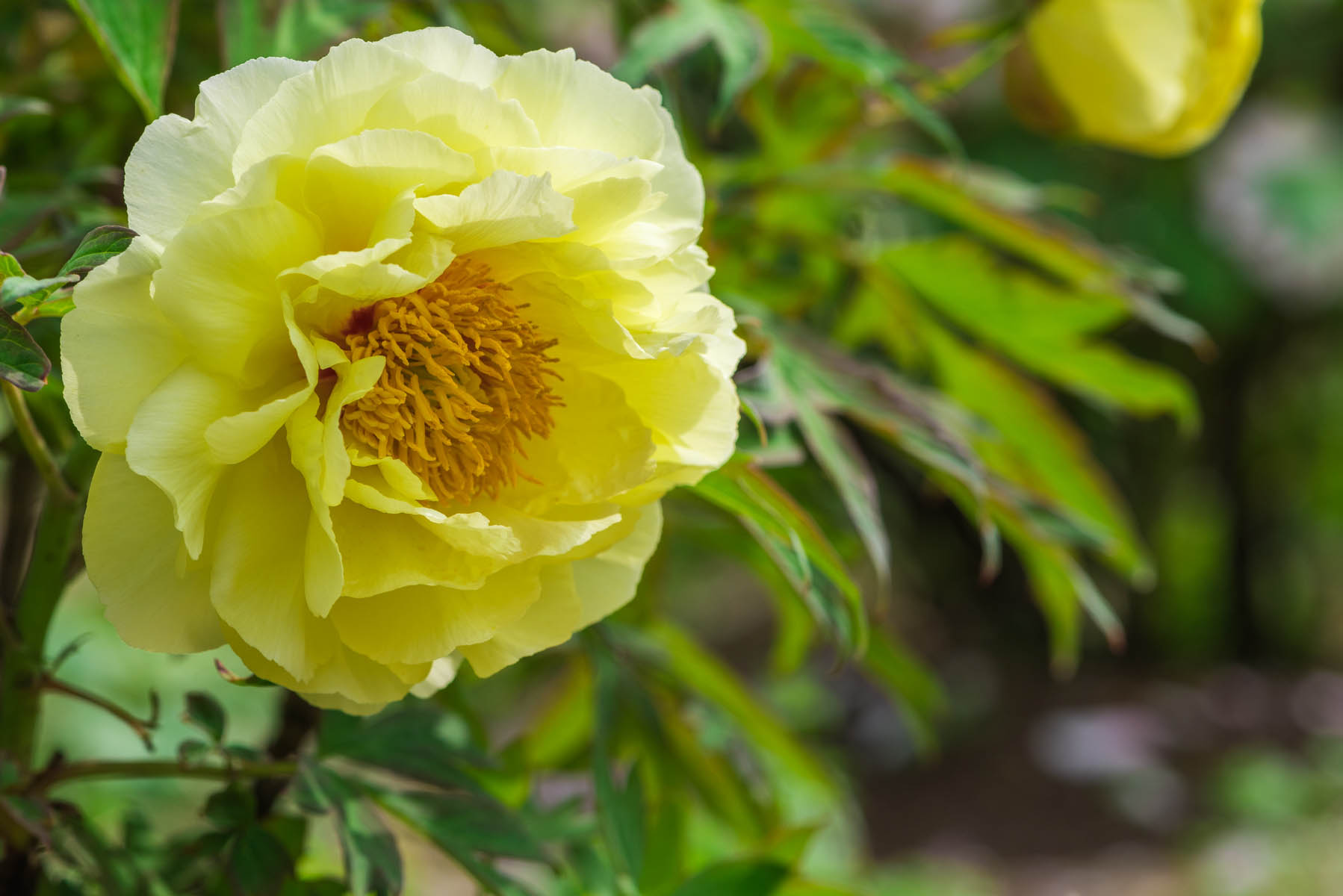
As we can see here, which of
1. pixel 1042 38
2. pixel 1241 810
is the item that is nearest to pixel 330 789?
pixel 1042 38

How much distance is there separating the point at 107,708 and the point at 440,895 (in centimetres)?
175

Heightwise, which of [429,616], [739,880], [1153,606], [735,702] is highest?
[429,616]

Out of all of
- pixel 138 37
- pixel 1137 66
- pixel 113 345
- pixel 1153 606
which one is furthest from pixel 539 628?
pixel 1153 606

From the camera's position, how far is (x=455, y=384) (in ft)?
1.14

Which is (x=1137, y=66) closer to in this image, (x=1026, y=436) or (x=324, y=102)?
(x=1026, y=436)

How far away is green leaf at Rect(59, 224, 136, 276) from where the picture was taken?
0.31 meters

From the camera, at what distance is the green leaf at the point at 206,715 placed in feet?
1.43

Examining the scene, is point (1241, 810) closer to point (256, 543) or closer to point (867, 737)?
point (867, 737)

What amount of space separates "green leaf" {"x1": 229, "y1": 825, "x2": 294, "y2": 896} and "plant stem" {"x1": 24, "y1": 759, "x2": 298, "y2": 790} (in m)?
0.02

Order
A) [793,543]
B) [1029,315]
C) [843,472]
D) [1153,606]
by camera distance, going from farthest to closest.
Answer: [1153,606], [1029,315], [843,472], [793,543]

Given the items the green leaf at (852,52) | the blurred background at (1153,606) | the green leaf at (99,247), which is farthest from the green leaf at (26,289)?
the blurred background at (1153,606)

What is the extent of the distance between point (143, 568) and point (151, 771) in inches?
6.2

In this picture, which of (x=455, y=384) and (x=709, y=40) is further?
(x=709, y=40)

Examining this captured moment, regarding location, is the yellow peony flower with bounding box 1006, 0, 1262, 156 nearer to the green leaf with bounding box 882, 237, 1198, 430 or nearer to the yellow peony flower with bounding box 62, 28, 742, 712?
the green leaf with bounding box 882, 237, 1198, 430
